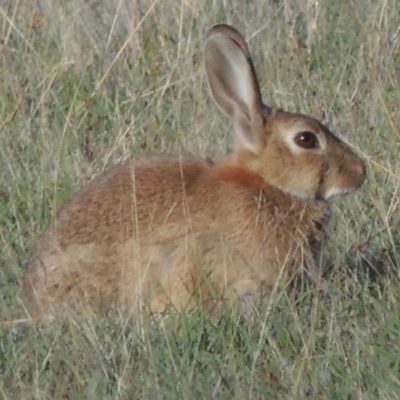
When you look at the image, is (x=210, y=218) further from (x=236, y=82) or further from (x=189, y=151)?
(x=189, y=151)

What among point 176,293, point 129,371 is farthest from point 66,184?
point 129,371

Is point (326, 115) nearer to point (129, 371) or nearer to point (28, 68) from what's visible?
point (28, 68)

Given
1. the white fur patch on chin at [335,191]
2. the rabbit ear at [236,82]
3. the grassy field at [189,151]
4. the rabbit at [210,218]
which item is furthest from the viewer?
the white fur patch on chin at [335,191]

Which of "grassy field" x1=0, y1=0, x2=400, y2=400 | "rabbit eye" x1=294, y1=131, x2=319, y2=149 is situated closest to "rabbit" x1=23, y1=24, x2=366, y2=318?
"rabbit eye" x1=294, y1=131, x2=319, y2=149

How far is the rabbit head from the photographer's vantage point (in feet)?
17.0

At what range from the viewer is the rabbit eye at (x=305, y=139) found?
5.21 metres

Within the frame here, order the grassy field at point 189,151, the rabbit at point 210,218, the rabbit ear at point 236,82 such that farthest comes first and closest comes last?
the rabbit ear at point 236,82
the rabbit at point 210,218
the grassy field at point 189,151

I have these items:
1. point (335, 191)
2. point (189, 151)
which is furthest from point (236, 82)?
point (189, 151)

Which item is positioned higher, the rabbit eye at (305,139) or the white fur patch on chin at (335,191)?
the rabbit eye at (305,139)

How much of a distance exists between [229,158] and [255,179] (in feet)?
0.59

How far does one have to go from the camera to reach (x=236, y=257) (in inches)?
191

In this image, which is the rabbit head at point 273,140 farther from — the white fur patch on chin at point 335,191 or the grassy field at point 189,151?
the grassy field at point 189,151

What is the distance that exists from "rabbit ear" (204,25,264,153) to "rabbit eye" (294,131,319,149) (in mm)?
146

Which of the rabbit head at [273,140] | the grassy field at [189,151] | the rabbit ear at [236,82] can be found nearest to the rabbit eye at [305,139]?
the rabbit head at [273,140]
